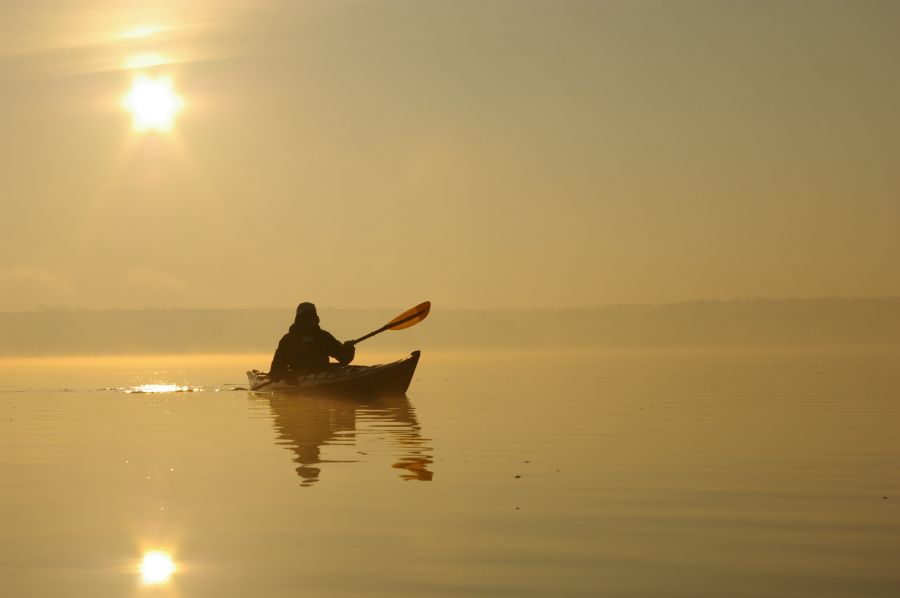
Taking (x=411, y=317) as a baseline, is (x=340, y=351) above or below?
below

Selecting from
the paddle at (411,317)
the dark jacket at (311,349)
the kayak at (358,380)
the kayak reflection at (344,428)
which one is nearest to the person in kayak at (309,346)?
the dark jacket at (311,349)

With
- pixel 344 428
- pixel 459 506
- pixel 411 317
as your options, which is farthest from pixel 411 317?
pixel 459 506

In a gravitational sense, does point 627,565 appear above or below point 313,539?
below

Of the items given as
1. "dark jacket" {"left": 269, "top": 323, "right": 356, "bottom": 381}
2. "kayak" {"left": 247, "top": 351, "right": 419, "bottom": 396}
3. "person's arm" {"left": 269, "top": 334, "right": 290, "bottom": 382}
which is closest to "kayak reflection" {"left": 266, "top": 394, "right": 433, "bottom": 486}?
"kayak" {"left": 247, "top": 351, "right": 419, "bottom": 396}

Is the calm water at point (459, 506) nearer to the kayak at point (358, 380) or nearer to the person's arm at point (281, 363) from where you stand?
the kayak at point (358, 380)

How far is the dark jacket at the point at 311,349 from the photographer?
33406 millimetres

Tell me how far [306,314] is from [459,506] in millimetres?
21508

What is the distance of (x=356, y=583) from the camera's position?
8461mm

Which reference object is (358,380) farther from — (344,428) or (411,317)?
(344,428)

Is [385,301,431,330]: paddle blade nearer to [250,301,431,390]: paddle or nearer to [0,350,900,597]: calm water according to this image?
[250,301,431,390]: paddle

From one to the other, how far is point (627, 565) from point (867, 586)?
5.65 feet

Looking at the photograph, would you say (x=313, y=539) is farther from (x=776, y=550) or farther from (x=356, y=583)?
(x=776, y=550)

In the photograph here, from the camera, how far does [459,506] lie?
1202 cm

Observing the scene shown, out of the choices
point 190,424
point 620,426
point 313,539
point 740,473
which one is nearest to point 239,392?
point 190,424
